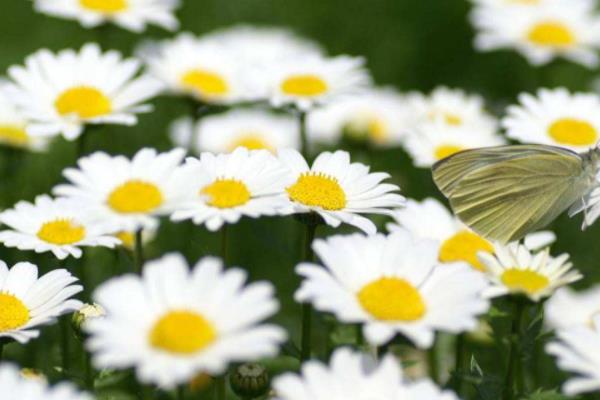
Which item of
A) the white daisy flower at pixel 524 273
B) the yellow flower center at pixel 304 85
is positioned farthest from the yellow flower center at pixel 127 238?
the white daisy flower at pixel 524 273

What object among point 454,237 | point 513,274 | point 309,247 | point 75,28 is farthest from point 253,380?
point 75,28

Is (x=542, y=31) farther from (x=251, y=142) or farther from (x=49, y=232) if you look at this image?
(x=49, y=232)

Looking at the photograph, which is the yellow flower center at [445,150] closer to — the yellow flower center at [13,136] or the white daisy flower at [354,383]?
the yellow flower center at [13,136]

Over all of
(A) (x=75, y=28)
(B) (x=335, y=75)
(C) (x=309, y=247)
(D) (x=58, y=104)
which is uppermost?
(A) (x=75, y=28)

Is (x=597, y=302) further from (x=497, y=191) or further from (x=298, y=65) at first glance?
(x=298, y=65)

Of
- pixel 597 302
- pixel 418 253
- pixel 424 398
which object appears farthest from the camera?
pixel 597 302

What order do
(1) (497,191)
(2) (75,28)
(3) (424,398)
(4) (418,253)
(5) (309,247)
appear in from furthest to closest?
1. (2) (75,28)
2. (1) (497,191)
3. (5) (309,247)
4. (4) (418,253)
5. (3) (424,398)

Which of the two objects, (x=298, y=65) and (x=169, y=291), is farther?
(x=298, y=65)

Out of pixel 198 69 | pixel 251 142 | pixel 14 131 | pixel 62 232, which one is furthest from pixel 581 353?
pixel 251 142
